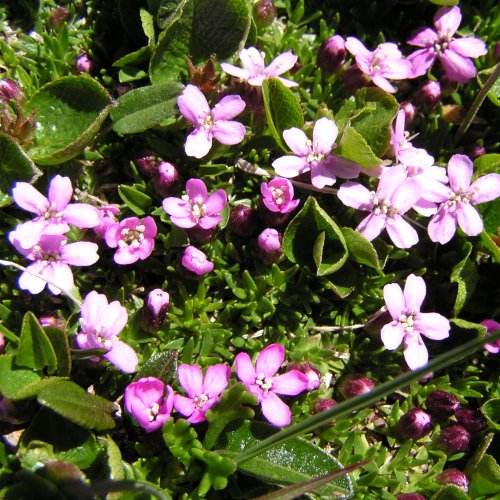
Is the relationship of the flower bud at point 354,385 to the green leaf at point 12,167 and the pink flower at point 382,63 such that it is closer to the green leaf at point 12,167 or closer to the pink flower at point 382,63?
the pink flower at point 382,63

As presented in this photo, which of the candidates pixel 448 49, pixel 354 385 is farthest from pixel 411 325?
pixel 448 49

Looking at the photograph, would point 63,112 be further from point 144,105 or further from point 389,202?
point 389,202

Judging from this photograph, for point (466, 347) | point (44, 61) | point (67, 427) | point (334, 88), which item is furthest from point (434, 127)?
point (67, 427)

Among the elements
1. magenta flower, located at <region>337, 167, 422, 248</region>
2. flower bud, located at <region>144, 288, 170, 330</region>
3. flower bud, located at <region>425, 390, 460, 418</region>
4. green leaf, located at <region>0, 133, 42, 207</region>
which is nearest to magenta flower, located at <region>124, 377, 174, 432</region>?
flower bud, located at <region>144, 288, 170, 330</region>

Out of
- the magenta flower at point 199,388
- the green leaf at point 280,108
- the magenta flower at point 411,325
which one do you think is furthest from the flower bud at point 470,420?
the green leaf at point 280,108

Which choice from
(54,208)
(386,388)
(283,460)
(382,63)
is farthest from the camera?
(382,63)

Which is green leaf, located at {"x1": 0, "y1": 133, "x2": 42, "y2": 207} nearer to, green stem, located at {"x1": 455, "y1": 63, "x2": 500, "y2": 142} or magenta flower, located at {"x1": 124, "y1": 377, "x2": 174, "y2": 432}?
magenta flower, located at {"x1": 124, "y1": 377, "x2": 174, "y2": 432}
